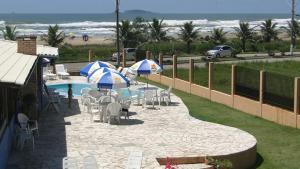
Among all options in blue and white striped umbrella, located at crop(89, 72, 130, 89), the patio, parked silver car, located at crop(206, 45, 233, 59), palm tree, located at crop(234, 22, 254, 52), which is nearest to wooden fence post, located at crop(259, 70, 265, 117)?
the patio

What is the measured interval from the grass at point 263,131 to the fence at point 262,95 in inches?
13.6

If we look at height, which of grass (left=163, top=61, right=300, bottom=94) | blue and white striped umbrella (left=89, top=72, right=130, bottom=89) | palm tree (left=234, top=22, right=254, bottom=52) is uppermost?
palm tree (left=234, top=22, right=254, bottom=52)

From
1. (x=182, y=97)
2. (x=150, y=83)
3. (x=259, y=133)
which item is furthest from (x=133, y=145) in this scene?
(x=150, y=83)

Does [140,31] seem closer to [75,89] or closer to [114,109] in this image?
[75,89]

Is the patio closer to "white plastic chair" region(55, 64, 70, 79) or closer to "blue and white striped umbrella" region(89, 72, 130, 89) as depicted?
"blue and white striped umbrella" region(89, 72, 130, 89)

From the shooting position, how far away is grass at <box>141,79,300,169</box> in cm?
1612

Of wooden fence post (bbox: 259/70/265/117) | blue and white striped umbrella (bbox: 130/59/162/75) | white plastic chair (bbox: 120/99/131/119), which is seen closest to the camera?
white plastic chair (bbox: 120/99/131/119)

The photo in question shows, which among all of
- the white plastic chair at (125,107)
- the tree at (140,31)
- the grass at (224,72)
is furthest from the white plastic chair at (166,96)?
the tree at (140,31)

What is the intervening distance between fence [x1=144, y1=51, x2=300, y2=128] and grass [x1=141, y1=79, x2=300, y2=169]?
13.6 inches

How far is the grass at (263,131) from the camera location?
635 inches

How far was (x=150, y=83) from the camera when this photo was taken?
107 ft

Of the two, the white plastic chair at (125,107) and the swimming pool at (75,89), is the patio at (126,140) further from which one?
the swimming pool at (75,89)

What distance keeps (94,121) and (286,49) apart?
48597 mm

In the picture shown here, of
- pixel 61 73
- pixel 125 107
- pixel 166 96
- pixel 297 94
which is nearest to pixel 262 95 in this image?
pixel 297 94
